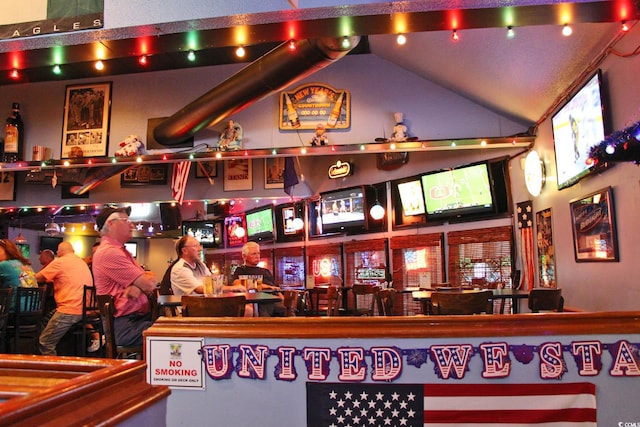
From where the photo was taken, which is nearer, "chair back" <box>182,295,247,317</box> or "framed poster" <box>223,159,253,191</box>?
"chair back" <box>182,295,247,317</box>

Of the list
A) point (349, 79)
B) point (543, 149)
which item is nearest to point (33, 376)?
point (543, 149)

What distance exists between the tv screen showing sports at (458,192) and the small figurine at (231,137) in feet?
9.02

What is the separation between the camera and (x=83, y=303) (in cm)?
520

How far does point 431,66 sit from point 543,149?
5.43 ft

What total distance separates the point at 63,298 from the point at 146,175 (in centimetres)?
383

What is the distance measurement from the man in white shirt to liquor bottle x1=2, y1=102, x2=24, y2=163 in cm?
399

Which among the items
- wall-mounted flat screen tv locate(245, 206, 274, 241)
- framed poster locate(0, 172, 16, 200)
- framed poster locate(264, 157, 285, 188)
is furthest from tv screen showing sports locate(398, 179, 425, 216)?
framed poster locate(0, 172, 16, 200)

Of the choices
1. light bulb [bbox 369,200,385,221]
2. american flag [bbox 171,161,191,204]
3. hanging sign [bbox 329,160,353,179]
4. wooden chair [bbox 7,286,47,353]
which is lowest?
wooden chair [bbox 7,286,47,353]

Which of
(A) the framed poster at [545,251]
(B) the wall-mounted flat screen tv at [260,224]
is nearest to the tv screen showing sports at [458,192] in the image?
(A) the framed poster at [545,251]

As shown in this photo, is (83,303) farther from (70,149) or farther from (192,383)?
(192,383)

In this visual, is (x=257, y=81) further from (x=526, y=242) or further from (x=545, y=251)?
(x=526, y=242)

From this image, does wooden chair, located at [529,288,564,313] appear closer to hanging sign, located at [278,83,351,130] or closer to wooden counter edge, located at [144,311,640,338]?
wooden counter edge, located at [144,311,640,338]

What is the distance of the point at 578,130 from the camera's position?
166 inches

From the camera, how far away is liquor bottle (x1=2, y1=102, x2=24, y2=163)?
23.5ft
